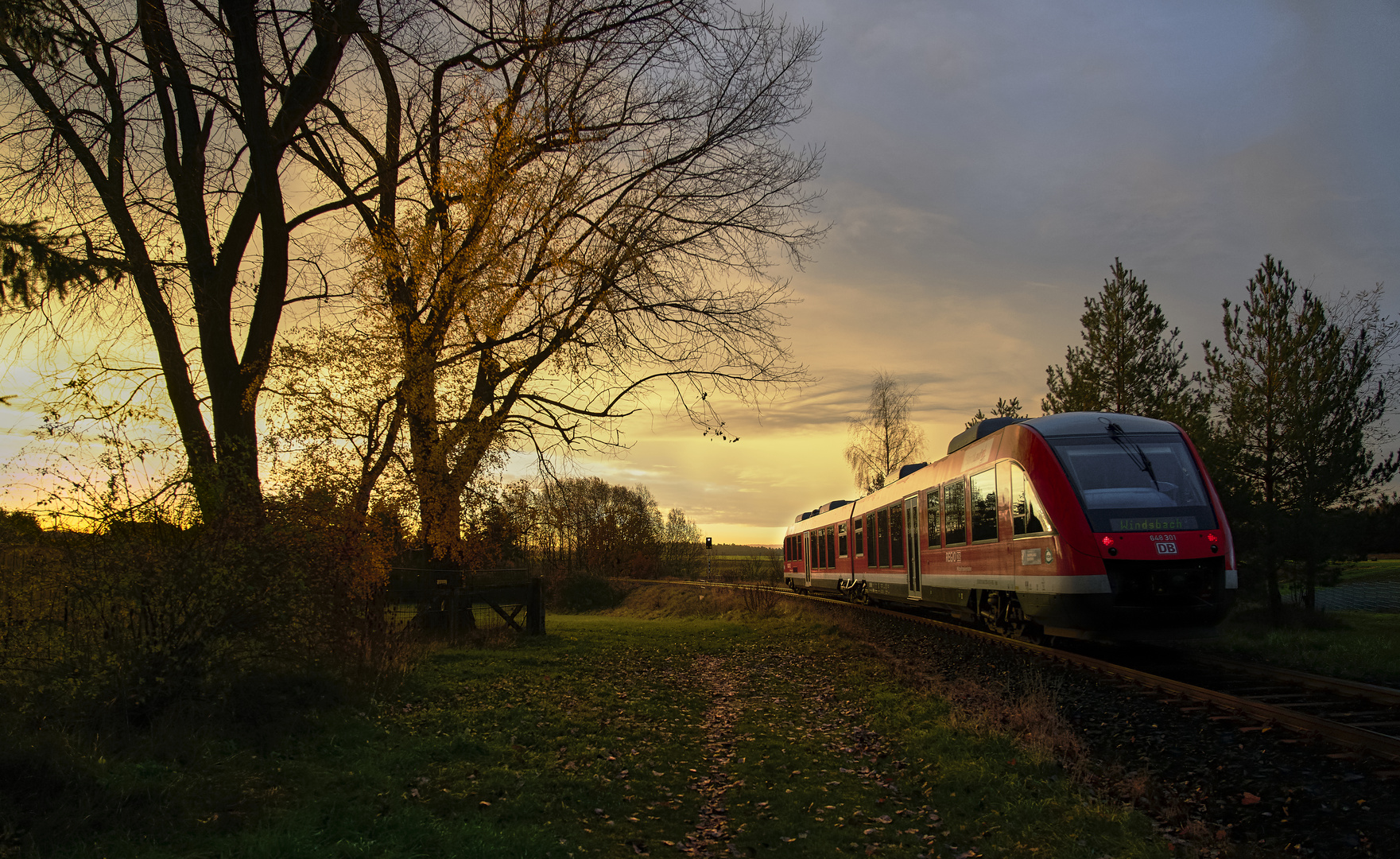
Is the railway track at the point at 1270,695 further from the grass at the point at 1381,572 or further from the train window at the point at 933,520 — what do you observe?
the grass at the point at 1381,572

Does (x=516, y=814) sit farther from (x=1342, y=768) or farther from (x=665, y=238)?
(x=665, y=238)

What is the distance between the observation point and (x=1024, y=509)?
1227 centimetres

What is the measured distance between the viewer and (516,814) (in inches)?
240

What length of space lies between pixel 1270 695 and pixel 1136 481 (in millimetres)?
3405

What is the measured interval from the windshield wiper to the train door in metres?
6.63

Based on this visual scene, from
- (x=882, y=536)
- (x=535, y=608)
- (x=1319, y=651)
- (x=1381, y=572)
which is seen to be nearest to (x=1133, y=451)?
(x=1319, y=651)

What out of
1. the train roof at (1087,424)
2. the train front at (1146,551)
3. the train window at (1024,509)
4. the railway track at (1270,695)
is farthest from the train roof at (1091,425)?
the railway track at (1270,695)

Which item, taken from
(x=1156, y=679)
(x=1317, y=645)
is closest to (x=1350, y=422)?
(x=1317, y=645)

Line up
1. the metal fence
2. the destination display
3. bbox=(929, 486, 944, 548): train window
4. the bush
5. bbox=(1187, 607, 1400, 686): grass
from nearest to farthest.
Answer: bbox=(1187, 607, 1400, 686): grass
the destination display
bbox=(929, 486, 944, 548): train window
the metal fence
the bush

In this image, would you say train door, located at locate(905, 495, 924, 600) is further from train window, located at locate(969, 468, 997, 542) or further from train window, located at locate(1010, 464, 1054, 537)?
train window, located at locate(1010, 464, 1054, 537)

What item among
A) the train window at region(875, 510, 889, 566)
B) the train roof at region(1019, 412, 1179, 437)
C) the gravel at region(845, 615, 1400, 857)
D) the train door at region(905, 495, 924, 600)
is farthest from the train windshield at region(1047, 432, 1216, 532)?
the train window at region(875, 510, 889, 566)

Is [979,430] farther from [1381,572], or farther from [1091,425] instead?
[1381,572]

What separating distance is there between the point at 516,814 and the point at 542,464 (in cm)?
1020

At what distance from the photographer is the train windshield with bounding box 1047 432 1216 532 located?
35.8ft
